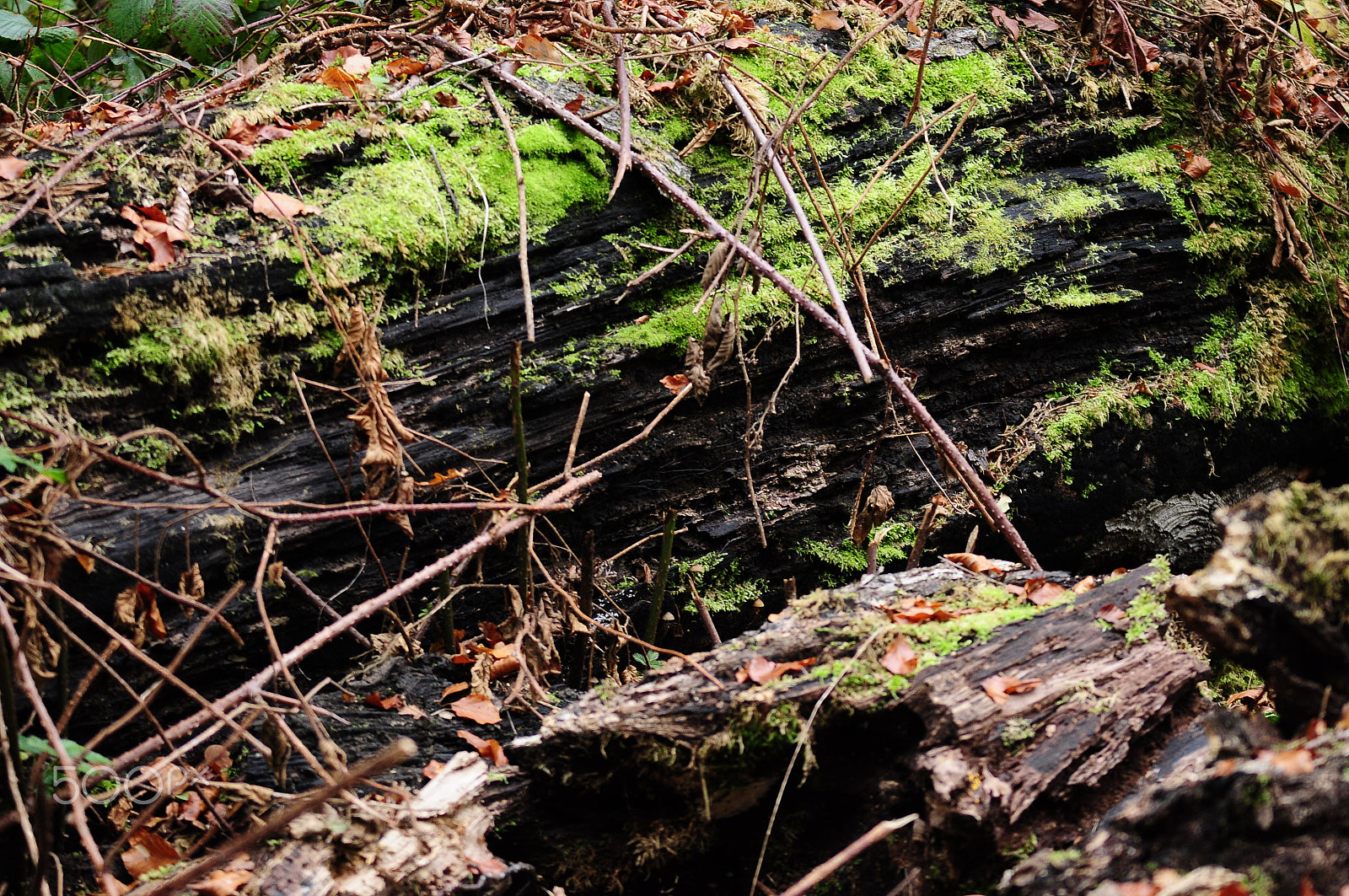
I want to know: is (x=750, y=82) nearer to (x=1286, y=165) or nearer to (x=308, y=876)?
(x=1286, y=165)

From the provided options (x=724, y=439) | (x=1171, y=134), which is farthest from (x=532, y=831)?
(x=1171, y=134)

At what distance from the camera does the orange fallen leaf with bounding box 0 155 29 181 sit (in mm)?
2717

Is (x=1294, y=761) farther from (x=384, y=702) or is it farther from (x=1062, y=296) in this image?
(x=1062, y=296)

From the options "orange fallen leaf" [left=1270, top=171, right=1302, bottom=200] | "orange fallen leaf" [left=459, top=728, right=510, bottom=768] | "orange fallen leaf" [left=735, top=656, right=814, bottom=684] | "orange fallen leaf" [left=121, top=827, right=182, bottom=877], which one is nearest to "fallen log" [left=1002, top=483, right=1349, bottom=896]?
"orange fallen leaf" [left=735, top=656, right=814, bottom=684]

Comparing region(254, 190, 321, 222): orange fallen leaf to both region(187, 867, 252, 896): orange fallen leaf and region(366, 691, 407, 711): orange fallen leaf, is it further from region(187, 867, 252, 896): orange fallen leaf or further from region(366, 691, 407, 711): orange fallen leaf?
region(187, 867, 252, 896): orange fallen leaf

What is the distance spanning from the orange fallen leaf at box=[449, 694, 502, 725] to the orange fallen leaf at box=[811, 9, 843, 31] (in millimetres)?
3313

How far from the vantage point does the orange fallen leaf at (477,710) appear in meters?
2.63

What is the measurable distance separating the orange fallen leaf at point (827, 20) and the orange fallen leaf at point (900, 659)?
305cm

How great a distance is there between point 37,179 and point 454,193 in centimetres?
129

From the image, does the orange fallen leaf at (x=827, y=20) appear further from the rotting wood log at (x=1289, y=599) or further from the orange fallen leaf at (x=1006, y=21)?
the rotting wood log at (x=1289, y=599)

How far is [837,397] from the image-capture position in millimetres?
3359

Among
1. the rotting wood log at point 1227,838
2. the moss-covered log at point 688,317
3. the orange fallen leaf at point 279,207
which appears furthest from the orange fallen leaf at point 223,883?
the orange fallen leaf at point 279,207

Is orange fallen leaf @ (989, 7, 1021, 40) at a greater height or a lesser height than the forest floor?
greater

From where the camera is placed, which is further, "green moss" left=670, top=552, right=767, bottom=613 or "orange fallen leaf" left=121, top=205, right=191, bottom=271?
"green moss" left=670, top=552, right=767, bottom=613
